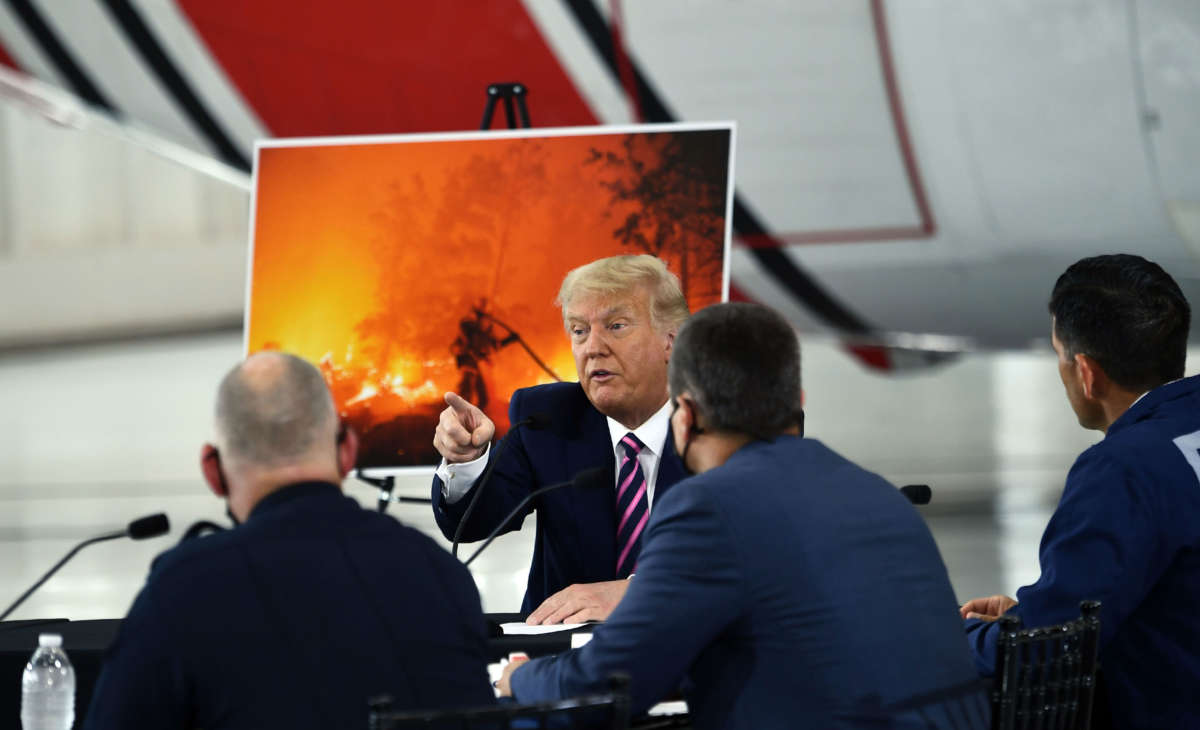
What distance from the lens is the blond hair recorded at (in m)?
2.72

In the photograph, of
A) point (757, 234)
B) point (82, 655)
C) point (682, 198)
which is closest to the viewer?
point (82, 655)

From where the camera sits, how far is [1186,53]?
4.89m

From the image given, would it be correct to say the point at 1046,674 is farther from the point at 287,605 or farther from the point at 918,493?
the point at 287,605

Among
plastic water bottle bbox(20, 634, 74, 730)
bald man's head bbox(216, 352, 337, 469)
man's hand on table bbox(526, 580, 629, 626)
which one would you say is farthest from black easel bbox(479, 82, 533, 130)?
bald man's head bbox(216, 352, 337, 469)

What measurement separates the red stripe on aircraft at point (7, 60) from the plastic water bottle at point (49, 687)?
178 inches

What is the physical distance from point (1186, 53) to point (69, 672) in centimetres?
423

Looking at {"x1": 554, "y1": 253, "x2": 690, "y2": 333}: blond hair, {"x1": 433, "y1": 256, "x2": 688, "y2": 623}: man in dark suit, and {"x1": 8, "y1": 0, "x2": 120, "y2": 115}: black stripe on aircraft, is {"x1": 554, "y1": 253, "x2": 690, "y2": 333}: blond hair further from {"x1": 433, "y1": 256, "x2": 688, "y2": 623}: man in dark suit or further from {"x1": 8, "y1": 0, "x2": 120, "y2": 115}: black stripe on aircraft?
{"x1": 8, "y1": 0, "x2": 120, "y2": 115}: black stripe on aircraft

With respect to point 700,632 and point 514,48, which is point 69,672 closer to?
point 700,632

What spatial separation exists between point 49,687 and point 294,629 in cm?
76

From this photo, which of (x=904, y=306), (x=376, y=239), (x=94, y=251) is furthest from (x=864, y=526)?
(x=94, y=251)

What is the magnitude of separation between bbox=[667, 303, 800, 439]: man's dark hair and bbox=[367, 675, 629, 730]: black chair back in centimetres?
40

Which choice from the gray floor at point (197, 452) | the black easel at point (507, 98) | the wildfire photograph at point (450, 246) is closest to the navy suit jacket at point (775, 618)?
the wildfire photograph at point (450, 246)

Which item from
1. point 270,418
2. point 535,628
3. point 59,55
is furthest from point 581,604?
point 59,55

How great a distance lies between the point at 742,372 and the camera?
1.68 m
